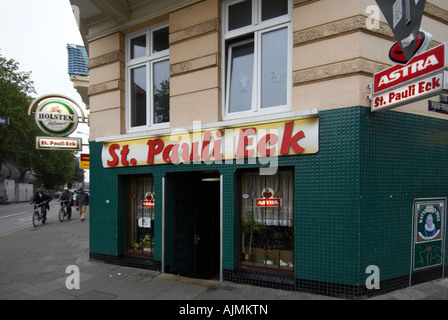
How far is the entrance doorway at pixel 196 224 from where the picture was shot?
272 inches

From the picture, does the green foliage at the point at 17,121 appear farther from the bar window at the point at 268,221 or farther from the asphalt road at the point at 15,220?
the bar window at the point at 268,221

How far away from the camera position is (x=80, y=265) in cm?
702

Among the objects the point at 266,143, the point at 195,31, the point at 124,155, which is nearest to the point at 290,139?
the point at 266,143

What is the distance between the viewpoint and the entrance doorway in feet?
22.7

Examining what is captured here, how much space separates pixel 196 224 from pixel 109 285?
→ 2611 millimetres

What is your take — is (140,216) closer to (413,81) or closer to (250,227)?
(250,227)

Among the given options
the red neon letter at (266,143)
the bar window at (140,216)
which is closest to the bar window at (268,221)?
the red neon letter at (266,143)

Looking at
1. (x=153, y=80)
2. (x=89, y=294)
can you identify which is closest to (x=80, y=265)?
(x=89, y=294)

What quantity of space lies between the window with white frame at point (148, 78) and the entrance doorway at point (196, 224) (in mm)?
1790

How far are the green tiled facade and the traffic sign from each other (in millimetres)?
1233

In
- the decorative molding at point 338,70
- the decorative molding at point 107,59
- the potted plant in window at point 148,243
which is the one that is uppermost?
the decorative molding at point 107,59

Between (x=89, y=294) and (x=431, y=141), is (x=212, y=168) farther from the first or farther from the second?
(x=431, y=141)

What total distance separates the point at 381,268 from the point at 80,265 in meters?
6.89
